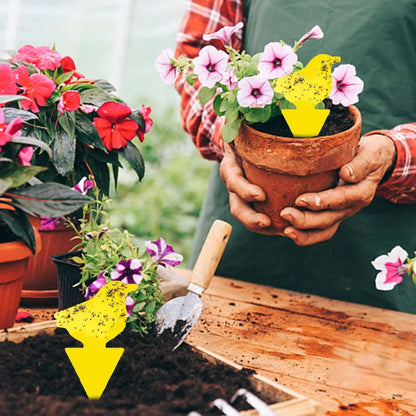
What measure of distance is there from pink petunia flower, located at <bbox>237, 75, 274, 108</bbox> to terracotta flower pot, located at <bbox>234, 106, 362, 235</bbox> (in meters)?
0.08

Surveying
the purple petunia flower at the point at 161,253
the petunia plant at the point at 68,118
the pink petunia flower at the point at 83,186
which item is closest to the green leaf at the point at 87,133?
the petunia plant at the point at 68,118

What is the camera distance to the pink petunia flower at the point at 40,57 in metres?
1.18

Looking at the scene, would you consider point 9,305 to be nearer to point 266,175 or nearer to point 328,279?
point 266,175

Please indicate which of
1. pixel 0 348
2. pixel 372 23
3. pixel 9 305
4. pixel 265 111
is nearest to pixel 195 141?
pixel 372 23

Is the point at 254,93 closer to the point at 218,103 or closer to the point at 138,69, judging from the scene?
the point at 218,103

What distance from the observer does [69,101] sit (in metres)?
1.09

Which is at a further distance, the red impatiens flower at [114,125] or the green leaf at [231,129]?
the red impatiens flower at [114,125]

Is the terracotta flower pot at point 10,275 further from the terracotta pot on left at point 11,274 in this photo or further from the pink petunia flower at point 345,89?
the pink petunia flower at point 345,89

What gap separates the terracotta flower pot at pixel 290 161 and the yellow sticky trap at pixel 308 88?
35 mm

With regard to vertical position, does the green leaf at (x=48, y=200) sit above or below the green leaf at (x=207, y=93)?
below

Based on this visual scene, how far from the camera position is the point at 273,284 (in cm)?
164

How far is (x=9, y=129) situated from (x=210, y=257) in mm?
401

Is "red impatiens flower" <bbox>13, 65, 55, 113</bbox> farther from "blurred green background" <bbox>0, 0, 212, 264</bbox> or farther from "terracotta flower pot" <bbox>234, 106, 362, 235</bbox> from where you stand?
"blurred green background" <bbox>0, 0, 212, 264</bbox>

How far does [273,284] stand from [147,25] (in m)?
4.82
